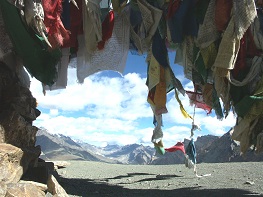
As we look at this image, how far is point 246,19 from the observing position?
5305 mm

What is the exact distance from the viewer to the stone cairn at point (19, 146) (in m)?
4.29

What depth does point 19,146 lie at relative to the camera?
5090 millimetres

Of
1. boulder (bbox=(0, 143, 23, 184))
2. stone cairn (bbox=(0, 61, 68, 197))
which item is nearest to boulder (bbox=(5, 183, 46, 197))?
stone cairn (bbox=(0, 61, 68, 197))

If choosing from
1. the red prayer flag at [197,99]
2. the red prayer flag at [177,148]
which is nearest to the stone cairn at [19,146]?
the red prayer flag at [197,99]

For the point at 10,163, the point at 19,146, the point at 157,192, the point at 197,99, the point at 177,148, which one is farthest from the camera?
the point at 177,148

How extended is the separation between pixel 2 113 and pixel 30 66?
1024 mm

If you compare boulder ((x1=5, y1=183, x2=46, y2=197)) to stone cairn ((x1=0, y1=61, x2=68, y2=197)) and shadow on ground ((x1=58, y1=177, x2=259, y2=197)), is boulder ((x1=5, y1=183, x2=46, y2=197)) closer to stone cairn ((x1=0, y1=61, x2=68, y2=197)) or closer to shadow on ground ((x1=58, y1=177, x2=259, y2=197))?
stone cairn ((x1=0, y1=61, x2=68, y2=197))

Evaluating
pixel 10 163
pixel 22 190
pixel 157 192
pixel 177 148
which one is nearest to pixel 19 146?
pixel 10 163

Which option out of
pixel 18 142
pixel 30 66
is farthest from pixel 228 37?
pixel 18 142

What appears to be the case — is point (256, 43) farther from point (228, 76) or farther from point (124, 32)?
point (124, 32)

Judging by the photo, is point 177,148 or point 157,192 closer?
point 157,192

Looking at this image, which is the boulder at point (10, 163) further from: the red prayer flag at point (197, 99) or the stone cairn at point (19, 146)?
the red prayer flag at point (197, 99)

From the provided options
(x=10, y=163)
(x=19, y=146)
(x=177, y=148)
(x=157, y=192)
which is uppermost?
(x=177, y=148)

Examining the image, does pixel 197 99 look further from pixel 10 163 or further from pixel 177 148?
pixel 10 163
